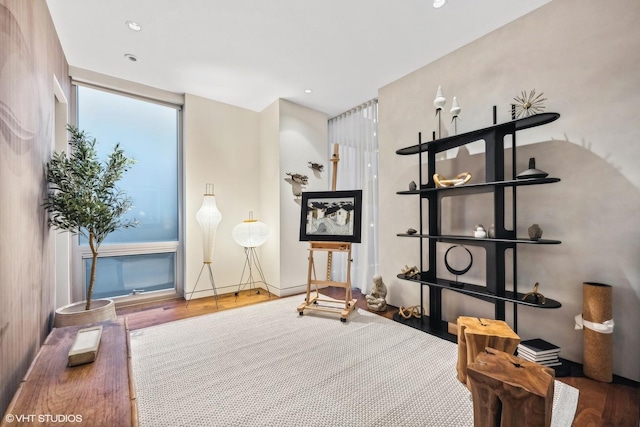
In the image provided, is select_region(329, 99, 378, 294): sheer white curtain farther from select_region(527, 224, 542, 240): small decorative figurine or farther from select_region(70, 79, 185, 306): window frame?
select_region(70, 79, 185, 306): window frame

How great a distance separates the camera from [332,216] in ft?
10.9

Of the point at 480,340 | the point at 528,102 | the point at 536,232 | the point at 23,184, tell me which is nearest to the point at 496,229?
the point at 536,232

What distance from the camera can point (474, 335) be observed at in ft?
5.83

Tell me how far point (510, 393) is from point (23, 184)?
9.33 feet

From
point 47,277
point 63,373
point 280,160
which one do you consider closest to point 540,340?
point 63,373

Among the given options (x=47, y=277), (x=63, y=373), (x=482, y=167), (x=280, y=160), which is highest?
(x=280, y=160)

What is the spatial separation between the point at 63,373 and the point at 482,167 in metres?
3.28

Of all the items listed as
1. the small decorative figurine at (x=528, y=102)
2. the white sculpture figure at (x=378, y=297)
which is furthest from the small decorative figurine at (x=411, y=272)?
the small decorative figurine at (x=528, y=102)

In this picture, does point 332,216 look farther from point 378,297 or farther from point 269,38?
point 269,38

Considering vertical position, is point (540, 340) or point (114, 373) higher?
point (114, 373)

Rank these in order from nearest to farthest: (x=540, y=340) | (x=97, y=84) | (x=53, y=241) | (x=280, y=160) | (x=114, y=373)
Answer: (x=114, y=373)
(x=540, y=340)
(x=53, y=241)
(x=97, y=84)
(x=280, y=160)

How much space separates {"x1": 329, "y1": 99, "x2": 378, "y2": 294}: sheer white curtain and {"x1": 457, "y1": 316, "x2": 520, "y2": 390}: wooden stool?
2.09 metres

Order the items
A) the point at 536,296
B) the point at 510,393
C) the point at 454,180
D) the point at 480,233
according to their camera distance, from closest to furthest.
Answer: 1. the point at 510,393
2. the point at 536,296
3. the point at 480,233
4. the point at 454,180

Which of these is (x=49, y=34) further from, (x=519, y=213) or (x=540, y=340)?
(x=540, y=340)
